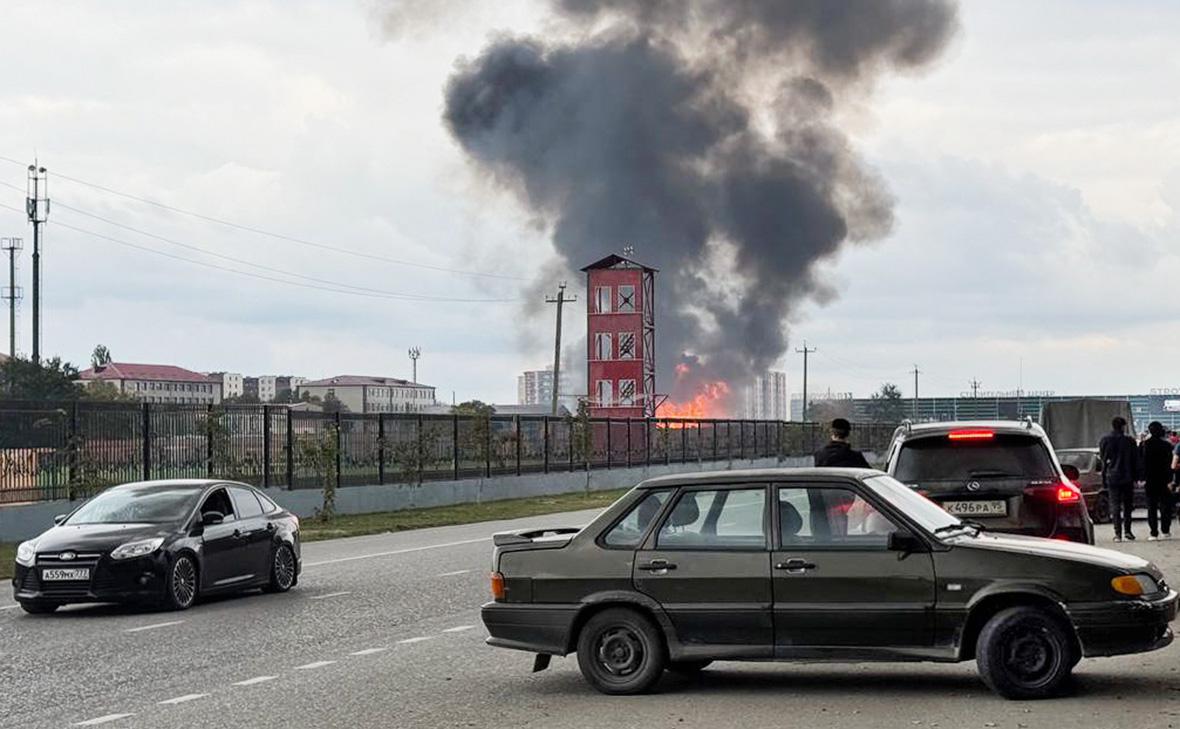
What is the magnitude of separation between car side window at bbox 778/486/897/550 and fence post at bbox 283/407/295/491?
30077 millimetres

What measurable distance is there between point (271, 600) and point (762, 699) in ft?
31.3

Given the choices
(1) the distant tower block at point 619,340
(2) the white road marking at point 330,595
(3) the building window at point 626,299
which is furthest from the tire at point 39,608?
(3) the building window at point 626,299

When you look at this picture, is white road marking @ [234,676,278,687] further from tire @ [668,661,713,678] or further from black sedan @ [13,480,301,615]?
black sedan @ [13,480,301,615]

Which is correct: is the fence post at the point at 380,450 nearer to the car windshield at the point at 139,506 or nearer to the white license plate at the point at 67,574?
the car windshield at the point at 139,506

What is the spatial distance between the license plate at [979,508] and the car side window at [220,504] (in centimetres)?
866

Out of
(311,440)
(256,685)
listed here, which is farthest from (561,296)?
(256,685)

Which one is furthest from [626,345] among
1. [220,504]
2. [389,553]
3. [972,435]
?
[972,435]

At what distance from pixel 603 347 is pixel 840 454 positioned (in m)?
87.4

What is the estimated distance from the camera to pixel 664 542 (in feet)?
36.5

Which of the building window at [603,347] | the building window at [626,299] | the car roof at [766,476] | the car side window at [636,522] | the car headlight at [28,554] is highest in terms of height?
the building window at [626,299]

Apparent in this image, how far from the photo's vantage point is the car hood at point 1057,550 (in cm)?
1040

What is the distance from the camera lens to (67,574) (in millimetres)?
17797

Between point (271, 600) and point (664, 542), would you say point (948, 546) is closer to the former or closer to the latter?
point (664, 542)

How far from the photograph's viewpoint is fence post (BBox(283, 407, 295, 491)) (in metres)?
40.1
